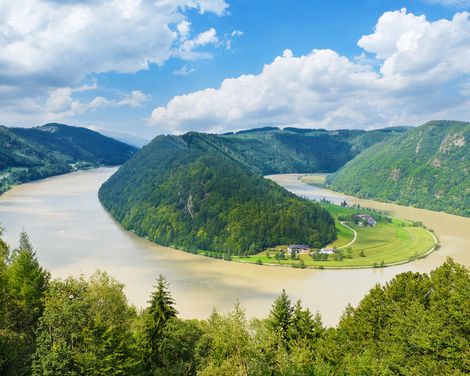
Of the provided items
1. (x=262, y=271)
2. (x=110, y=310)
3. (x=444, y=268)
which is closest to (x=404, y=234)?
(x=262, y=271)

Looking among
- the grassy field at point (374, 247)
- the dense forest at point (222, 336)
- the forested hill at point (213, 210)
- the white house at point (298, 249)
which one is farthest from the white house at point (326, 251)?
the dense forest at point (222, 336)

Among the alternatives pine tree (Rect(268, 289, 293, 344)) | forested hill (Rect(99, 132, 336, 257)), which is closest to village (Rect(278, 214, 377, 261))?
forested hill (Rect(99, 132, 336, 257))

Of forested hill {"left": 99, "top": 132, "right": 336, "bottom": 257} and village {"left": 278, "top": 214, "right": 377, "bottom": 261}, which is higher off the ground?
forested hill {"left": 99, "top": 132, "right": 336, "bottom": 257}

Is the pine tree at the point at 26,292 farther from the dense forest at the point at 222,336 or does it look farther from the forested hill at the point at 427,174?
the forested hill at the point at 427,174

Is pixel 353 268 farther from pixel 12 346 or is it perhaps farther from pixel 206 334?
pixel 12 346

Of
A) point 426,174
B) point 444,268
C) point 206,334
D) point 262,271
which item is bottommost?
point 262,271

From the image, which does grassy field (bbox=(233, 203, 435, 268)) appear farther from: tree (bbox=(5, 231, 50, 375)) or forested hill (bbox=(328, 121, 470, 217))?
tree (bbox=(5, 231, 50, 375))
